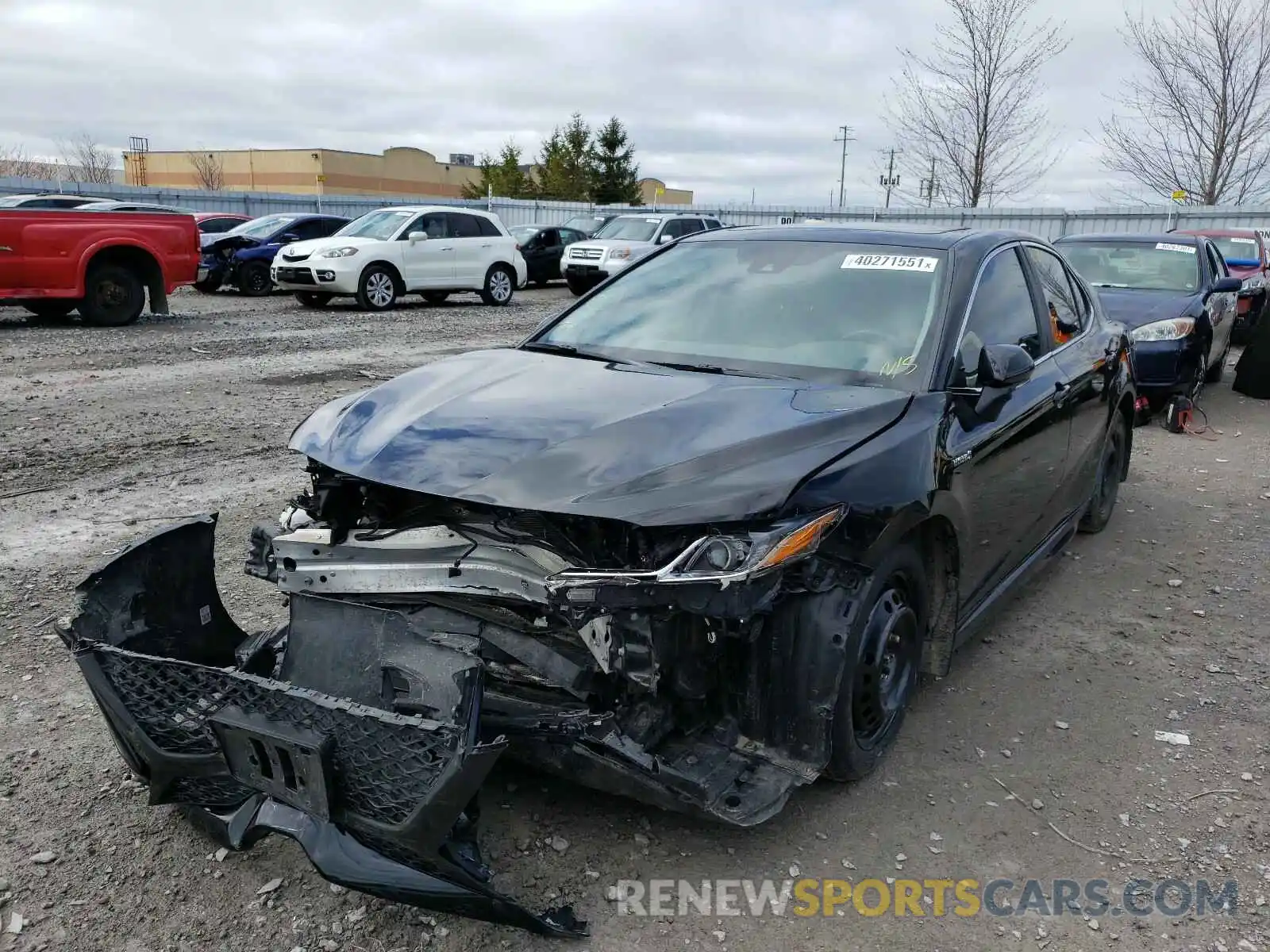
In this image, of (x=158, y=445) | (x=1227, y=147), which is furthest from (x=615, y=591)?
(x=1227, y=147)

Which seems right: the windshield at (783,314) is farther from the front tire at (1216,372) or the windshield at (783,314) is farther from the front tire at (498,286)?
the front tire at (498,286)

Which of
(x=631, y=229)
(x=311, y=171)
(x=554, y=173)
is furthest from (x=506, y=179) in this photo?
(x=631, y=229)

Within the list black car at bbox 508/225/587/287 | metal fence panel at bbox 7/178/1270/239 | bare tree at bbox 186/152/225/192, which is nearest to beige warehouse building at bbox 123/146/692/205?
bare tree at bbox 186/152/225/192

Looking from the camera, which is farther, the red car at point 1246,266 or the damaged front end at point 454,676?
the red car at point 1246,266

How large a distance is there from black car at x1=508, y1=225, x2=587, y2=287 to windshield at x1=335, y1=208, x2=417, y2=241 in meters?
6.63

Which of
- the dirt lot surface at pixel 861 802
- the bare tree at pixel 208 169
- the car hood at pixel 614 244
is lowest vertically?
the dirt lot surface at pixel 861 802

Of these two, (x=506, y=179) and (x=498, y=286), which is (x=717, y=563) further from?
(x=506, y=179)

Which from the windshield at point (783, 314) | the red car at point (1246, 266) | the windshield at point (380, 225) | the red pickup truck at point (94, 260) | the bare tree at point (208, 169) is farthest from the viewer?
the bare tree at point (208, 169)

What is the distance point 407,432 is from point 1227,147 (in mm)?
27739

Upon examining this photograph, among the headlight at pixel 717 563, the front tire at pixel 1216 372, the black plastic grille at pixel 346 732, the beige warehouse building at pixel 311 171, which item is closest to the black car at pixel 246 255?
the front tire at pixel 1216 372

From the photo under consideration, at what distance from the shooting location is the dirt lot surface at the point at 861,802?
261 cm

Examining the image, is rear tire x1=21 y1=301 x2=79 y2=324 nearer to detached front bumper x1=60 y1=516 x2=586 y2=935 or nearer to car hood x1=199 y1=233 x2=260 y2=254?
car hood x1=199 y1=233 x2=260 y2=254

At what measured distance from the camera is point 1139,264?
33.5 ft

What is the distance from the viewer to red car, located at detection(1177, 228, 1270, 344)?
13.6m
